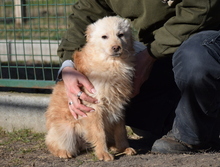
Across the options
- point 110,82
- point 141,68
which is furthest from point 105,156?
point 141,68

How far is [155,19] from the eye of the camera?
304cm

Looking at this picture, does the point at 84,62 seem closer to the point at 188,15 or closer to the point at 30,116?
the point at 188,15

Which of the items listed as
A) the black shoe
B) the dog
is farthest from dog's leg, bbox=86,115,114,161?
the black shoe

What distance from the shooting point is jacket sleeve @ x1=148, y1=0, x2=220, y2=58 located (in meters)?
2.59

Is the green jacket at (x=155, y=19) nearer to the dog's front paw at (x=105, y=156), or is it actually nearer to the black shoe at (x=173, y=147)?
the black shoe at (x=173, y=147)

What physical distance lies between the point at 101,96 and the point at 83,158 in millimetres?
530

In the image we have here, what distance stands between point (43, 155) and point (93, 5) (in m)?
1.35

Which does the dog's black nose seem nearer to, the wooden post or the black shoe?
the black shoe

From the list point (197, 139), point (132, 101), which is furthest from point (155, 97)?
point (197, 139)

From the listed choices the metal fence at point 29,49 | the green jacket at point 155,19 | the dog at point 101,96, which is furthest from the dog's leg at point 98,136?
the metal fence at point 29,49

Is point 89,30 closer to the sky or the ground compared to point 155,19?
closer to the ground

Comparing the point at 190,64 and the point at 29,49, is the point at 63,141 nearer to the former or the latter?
the point at 190,64

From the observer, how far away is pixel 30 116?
3.99 m

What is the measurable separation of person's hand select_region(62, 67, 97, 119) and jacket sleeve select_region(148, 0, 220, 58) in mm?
562
